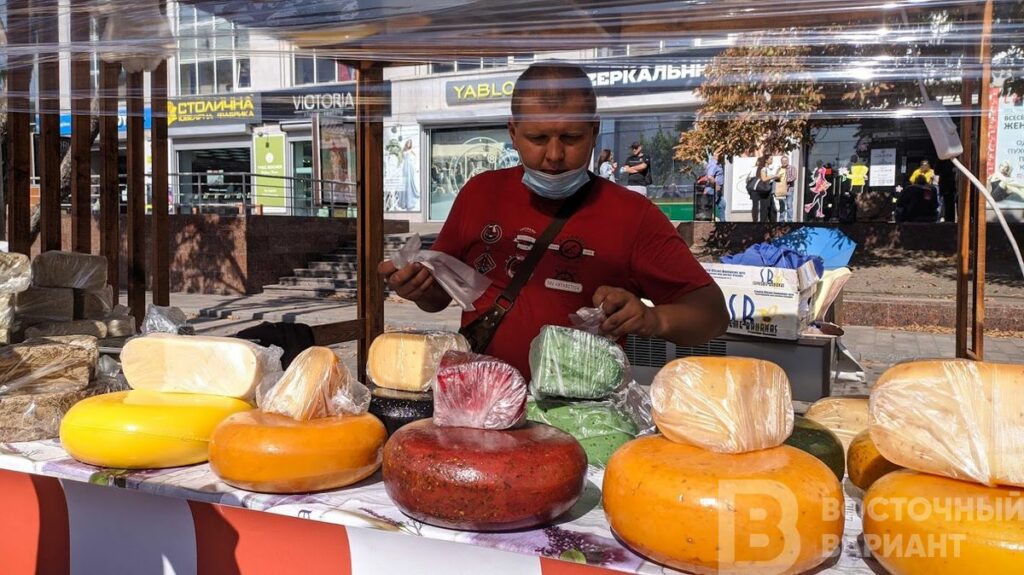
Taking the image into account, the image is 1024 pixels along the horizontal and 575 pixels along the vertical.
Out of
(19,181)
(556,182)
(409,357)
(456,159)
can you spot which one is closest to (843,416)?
(409,357)

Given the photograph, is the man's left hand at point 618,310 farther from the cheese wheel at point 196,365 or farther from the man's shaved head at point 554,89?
the cheese wheel at point 196,365

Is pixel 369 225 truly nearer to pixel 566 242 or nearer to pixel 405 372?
pixel 566 242

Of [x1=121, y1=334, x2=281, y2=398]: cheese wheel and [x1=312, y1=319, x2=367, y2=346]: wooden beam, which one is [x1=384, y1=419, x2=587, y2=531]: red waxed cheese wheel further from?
[x1=312, y1=319, x2=367, y2=346]: wooden beam

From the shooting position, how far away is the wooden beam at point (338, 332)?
3.89m

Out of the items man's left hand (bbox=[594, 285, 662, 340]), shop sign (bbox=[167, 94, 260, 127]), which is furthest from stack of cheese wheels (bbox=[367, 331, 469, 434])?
shop sign (bbox=[167, 94, 260, 127])

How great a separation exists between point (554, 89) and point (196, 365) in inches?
50.0

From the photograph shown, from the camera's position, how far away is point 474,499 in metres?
1.14

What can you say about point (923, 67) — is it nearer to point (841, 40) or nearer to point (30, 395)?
point (841, 40)

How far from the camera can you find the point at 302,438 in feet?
4.38

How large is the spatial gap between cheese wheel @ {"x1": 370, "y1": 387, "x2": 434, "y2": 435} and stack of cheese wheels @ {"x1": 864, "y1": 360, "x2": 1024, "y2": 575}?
88 cm

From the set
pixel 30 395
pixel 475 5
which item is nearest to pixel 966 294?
pixel 475 5

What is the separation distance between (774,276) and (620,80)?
9.64ft

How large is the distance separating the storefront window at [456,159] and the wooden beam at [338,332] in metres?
2.91

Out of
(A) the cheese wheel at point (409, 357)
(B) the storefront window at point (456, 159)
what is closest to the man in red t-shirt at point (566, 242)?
(A) the cheese wheel at point (409, 357)
